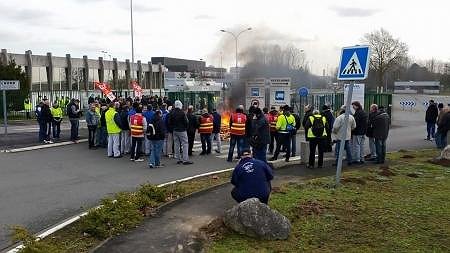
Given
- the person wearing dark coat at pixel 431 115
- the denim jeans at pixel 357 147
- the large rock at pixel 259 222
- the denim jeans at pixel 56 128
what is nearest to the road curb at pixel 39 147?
the denim jeans at pixel 56 128

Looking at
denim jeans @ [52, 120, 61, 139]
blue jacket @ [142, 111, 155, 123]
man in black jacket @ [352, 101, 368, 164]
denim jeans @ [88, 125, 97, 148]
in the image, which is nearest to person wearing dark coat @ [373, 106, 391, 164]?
man in black jacket @ [352, 101, 368, 164]

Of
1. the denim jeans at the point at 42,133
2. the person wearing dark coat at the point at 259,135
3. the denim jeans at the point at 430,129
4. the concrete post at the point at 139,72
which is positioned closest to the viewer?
the person wearing dark coat at the point at 259,135

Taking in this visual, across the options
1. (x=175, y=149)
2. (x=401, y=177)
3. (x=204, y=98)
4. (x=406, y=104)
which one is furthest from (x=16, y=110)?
(x=401, y=177)

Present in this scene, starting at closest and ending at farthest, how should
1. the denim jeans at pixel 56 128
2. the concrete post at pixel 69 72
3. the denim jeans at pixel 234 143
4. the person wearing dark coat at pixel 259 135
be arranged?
1. the person wearing dark coat at pixel 259 135
2. the denim jeans at pixel 234 143
3. the denim jeans at pixel 56 128
4. the concrete post at pixel 69 72

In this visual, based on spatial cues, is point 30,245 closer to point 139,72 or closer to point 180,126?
point 180,126

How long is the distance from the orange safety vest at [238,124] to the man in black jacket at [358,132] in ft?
10.6

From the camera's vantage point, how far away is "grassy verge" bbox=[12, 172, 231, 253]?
5933 millimetres

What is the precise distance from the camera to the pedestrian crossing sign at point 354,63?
9.11m

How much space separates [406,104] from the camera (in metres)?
32.0

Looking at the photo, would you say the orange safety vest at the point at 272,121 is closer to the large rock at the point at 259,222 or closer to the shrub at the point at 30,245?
the large rock at the point at 259,222

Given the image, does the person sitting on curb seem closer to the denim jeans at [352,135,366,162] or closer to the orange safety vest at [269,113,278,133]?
the denim jeans at [352,135,366,162]

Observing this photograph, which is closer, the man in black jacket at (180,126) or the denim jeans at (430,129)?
the man in black jacket at (180,126)

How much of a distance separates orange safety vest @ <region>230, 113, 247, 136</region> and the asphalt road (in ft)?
3.39

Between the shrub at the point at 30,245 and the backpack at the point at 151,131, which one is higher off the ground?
the backpack at the point at 151,131
